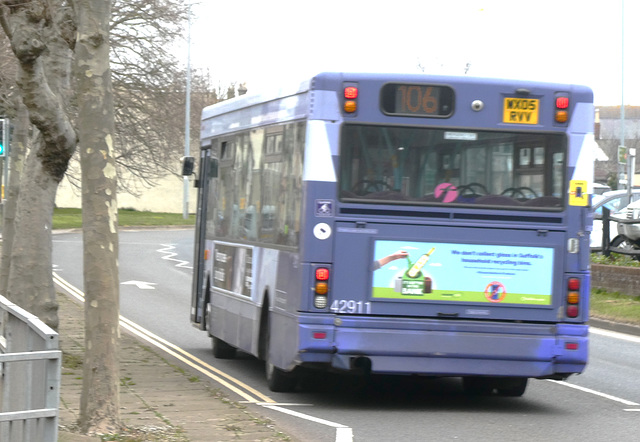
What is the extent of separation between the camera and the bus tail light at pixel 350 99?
10.4m

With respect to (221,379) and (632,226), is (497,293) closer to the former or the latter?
(221,379)

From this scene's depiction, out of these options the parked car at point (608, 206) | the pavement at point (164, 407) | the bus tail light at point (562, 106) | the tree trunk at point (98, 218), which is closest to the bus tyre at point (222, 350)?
the pavement at point (164, 407)

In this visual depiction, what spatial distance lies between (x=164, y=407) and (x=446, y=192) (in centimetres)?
304

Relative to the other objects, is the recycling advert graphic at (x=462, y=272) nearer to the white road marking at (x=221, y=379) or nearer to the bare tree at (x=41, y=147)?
the white road marking at (x=221, y=379)

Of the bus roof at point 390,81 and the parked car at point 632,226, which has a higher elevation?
the bus roof at point 390,81

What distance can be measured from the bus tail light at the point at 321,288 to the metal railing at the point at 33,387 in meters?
3.63

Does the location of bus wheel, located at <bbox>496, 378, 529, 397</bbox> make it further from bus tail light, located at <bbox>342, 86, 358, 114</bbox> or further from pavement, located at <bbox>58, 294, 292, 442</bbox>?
bus tail light, located at <bbox>342, 86, 358, 114</bbox>

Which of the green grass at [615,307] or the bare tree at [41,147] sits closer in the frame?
the bare tree at [41,147]

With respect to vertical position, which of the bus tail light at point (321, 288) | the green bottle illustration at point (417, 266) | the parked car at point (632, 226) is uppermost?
the parked car at point (632, 226)

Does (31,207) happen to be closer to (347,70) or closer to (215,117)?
(215,117)

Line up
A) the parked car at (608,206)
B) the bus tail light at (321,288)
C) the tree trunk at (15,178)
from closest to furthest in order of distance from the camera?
1. the bus tail light at (321,288)
2. the tree trunk at (15,178)
3. the parked car at (608,206)

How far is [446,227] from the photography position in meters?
10.5

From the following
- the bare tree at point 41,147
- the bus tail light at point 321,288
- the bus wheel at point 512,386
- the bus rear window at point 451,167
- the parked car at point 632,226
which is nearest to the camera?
the bus tail light at point 321,288

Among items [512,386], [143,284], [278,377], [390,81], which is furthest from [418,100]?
[143,284]
